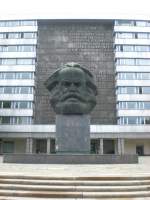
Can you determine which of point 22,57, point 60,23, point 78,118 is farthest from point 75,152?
point 60,23

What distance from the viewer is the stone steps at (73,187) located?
10177mm

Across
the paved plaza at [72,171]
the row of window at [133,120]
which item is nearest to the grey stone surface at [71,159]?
the paved plaza at [72,171]

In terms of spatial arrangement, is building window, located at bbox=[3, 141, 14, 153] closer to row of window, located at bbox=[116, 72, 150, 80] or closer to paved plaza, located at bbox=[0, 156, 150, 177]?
row of window, located at bbox=[116, 72, 150, 80]

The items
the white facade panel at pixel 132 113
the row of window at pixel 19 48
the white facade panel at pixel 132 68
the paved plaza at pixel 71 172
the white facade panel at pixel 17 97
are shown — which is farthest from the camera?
the row of window at pixel 19 48

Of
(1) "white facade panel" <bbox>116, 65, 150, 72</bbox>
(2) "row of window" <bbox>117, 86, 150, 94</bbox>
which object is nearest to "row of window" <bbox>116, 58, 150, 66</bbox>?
(1) "white facade panel" <bbox>116, 65, 150, 72</bbox>

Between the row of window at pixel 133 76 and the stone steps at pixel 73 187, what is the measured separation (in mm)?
44209

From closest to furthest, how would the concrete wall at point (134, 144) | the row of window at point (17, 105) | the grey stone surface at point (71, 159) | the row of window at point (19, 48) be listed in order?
1. the grey stone surface at point (71, 159)
2. the row of window at point (17, 105)
3. the concrete wall at point (134, 144)
4. the row of window at point (19, 48)

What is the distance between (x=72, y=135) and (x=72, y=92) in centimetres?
319

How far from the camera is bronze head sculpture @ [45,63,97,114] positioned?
871 inches

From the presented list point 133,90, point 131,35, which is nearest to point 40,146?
point 133,90

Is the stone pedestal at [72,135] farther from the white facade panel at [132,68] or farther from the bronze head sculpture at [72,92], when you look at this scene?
the white facade panel at [132,68]

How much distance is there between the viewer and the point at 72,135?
2145 centimetres

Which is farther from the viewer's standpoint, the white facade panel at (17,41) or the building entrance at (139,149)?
the white facade panel at (17,41)

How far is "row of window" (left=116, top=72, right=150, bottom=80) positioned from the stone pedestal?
3435 cm
